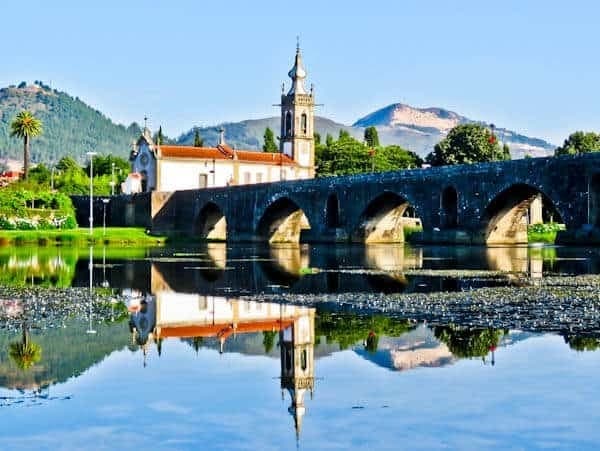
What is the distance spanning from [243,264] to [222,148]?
7414cm

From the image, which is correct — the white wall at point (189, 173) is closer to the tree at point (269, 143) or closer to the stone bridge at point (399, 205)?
the stone bridge at point (399, 205)

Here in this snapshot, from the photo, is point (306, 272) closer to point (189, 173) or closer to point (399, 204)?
point (399, 204)

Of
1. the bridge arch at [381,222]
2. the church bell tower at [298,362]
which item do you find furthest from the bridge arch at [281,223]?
the church bell tower at [298,362]

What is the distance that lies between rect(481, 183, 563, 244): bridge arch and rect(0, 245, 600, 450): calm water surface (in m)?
40.1

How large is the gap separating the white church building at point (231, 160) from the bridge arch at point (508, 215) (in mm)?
52811

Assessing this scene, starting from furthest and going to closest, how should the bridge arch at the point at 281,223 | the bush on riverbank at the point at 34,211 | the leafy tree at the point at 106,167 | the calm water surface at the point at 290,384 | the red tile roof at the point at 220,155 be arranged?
the leafy tree at the point at 106,167, the red tile roof at the point at 220,155, the bush on riverbank at the point at 34,211, the bridge arch at the point at 281,223, the calm water surface at the point at 290,384

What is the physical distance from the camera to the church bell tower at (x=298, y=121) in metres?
122

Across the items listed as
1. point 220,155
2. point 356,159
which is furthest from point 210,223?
point 356,159

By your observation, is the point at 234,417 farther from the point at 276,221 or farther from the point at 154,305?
the point at 276,221

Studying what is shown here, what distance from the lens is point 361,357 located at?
17109 mm

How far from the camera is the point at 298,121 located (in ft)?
402

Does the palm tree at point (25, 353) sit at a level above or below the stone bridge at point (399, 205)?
below

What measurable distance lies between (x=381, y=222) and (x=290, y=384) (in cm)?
6342

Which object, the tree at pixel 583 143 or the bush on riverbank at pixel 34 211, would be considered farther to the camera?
the tree at pixel 583 143
